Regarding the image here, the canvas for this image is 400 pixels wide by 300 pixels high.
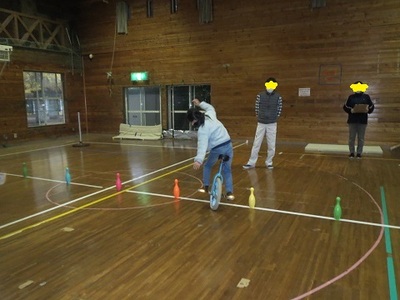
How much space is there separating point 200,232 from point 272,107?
3.49 metres

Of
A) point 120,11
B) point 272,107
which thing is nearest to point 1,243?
point 272,107

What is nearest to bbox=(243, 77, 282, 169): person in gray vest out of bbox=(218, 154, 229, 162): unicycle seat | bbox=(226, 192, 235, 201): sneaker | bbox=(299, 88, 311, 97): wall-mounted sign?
bbox=(226, 192, 235, 201): sneaker

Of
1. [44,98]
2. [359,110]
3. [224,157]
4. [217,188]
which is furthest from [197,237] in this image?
[44,98]

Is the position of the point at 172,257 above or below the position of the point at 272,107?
below

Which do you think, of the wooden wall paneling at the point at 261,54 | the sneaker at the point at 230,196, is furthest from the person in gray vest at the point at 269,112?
the wooden wall paneling at the point at 261,54

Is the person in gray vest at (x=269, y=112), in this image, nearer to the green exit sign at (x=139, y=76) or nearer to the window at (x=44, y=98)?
the green exit sign at (x=139, y=76)

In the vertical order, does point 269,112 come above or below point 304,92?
below

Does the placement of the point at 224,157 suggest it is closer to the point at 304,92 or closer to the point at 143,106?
the point at 304,92

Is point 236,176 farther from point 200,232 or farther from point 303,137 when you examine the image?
point 303,137

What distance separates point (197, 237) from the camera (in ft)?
10.8

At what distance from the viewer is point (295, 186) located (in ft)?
16.8

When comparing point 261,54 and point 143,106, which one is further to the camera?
point 143,106

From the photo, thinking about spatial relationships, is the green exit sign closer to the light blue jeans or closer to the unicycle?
the light blue jeans

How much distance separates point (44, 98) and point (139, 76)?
3.40m
